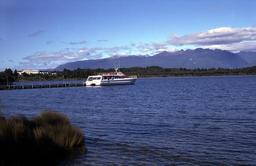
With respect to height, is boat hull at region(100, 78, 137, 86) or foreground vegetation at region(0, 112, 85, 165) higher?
boat hull at region(100, 78, 137, 86)

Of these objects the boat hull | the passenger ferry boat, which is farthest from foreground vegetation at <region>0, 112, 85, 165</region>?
the passenger ferry boat

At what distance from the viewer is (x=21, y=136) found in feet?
69.3

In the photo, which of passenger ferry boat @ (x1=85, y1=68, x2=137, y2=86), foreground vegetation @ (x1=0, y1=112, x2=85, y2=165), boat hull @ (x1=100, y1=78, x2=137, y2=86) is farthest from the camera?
passenger ferry boat @ (x1=85, y1=68, x2=137, y2=86)

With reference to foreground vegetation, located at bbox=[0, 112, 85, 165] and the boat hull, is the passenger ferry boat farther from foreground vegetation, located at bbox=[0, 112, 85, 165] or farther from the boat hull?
foreground vegetation, located at bbox=[0, 112, 85, 165]

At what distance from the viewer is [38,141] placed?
21.4 metres

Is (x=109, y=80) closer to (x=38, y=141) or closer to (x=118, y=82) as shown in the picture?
(x=118, y=82)

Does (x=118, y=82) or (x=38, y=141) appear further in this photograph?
(x=118, y=82)

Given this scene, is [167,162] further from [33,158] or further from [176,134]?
[176,134]

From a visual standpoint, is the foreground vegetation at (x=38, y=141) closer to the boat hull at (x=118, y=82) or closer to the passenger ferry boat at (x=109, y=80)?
the boat hull at (x=118, y=82)

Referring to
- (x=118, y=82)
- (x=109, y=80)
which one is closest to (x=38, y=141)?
(x=109, y=80)

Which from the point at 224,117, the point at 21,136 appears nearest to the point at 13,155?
the point at 21,136

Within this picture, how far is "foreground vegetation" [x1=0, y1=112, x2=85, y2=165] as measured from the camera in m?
19.1

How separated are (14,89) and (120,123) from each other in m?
108

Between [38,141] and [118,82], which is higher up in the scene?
[118,82]
